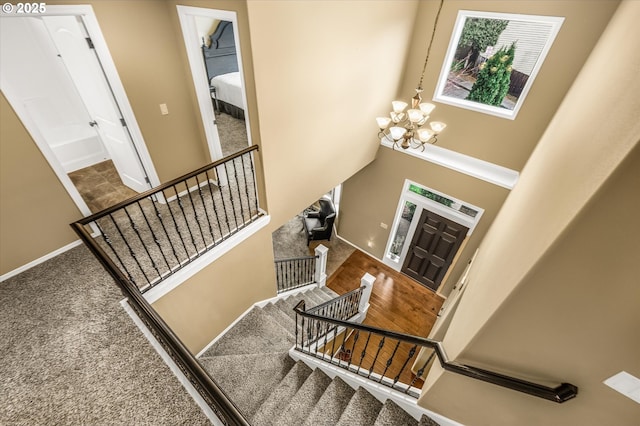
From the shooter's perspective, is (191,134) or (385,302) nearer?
(191,134)

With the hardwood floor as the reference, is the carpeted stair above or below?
above

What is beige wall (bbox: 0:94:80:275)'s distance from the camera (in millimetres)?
2494

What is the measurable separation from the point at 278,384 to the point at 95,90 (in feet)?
13.6

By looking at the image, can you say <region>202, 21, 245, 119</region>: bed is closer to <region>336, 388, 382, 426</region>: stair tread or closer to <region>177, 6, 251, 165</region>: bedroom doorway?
<region>177, 6, 251, 165</region>: bedroom doorway

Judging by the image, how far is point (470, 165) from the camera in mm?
4379

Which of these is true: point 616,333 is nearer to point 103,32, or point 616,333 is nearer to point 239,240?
point 239,240

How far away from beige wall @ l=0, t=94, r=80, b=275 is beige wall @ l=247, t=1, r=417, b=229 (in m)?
2.22

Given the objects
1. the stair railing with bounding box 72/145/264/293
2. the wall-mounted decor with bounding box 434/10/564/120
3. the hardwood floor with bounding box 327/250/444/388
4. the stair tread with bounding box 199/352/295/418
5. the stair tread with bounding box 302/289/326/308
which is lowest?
the hardwood floor with bounding box 327/250/444/388

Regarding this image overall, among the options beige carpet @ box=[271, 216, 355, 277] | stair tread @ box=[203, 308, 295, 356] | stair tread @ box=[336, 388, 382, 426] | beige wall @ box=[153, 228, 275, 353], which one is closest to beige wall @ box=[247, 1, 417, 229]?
beige wall @ box=[153, 228, 275, 353]

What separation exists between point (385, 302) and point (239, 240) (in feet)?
11.3

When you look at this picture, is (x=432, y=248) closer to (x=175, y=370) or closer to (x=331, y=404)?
(x=331, y=404)

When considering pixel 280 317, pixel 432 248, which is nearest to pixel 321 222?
pixel 432 248

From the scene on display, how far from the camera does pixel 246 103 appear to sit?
2717mm

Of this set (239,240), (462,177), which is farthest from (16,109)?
(462,177)
